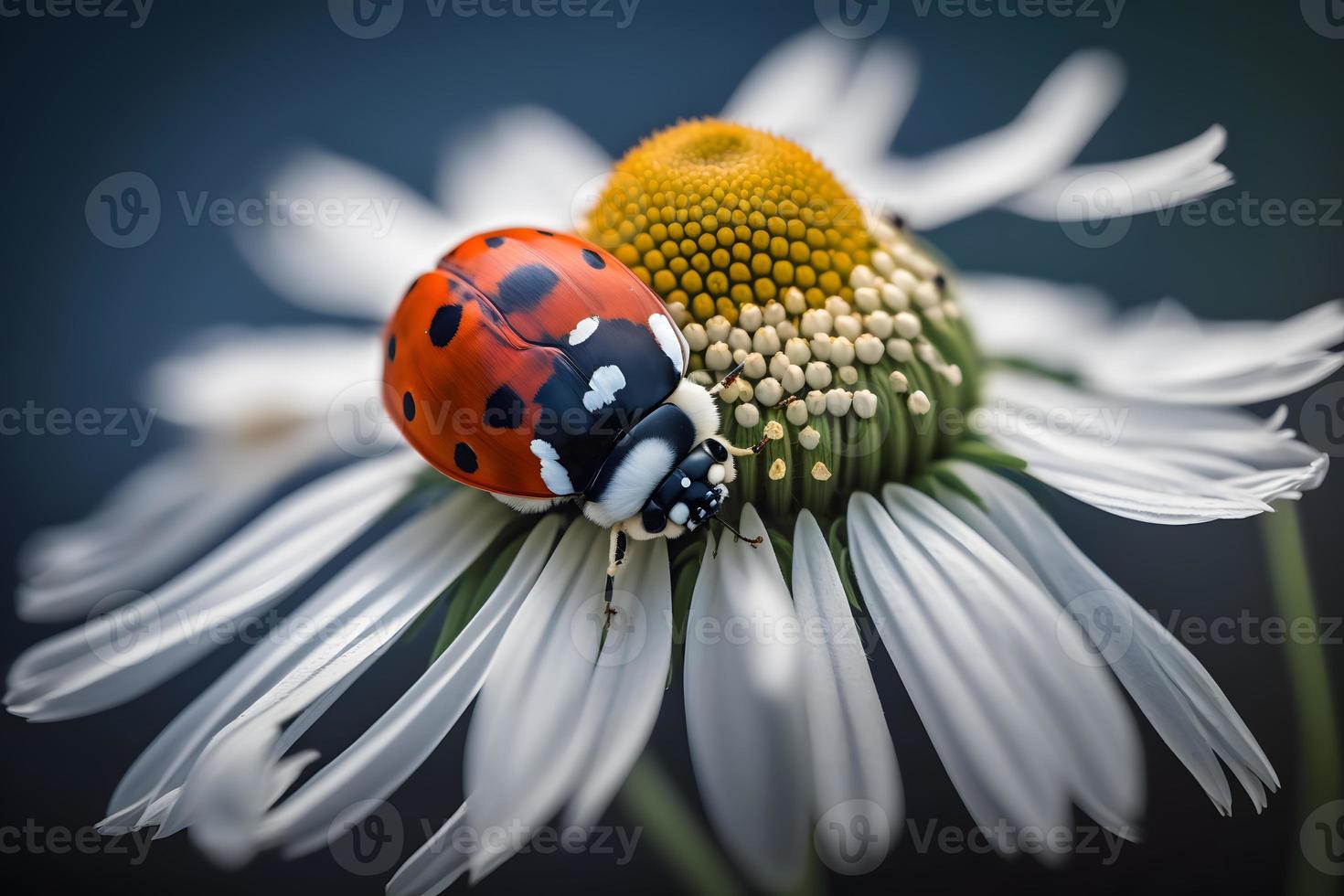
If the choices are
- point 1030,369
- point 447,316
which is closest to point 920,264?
point 1030,369

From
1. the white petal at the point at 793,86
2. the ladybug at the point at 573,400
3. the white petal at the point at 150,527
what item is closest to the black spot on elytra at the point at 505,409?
the ladybug at the point at 573,400

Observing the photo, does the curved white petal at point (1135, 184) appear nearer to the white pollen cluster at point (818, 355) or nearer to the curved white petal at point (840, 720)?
the white pollen cluster at point (818, 355)

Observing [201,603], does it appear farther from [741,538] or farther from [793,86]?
[793,86]

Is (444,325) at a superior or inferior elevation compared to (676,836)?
superior

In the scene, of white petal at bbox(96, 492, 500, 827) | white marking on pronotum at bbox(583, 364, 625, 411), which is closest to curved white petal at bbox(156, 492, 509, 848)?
white petal at bbox(96, 492, 500, 827)

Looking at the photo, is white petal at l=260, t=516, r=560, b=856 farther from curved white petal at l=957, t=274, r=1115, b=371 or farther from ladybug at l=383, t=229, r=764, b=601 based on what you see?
curved white petal at l=957, t=274, r=1115, b=371

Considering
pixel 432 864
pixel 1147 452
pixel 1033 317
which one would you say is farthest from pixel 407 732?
pixel 1033 317
